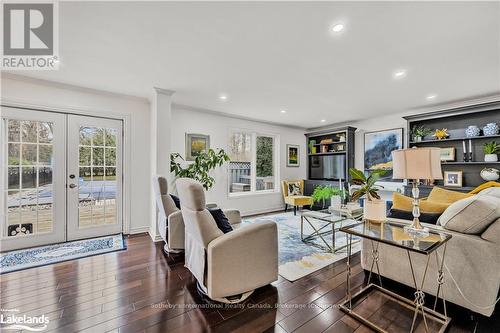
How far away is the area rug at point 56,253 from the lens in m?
2.54

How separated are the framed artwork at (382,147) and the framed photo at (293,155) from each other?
5.97 feet

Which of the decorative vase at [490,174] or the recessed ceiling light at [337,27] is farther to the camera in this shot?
the decorative vase at [490,174]

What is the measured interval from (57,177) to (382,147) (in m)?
6.38

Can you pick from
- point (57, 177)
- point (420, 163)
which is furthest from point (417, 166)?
point (57, 177)

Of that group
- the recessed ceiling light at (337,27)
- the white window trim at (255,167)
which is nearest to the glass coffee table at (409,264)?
the recessed ceiling light at (337,27)

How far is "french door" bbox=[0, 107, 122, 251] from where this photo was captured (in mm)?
2973

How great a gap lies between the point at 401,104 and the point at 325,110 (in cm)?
141

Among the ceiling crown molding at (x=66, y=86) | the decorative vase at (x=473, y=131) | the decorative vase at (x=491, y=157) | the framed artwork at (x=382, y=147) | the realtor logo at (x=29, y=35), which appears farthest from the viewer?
the framed artwork at (x=382, y=147)

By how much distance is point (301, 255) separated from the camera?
9.28 feet

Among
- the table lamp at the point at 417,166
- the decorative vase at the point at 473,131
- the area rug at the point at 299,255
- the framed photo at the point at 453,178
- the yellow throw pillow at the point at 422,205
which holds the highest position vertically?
the decorative vase at the point at 473,131

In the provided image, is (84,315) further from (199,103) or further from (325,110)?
(325,110)

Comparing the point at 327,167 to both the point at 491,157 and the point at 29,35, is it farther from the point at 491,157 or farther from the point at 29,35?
the point at 29,35

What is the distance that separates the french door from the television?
5.08m

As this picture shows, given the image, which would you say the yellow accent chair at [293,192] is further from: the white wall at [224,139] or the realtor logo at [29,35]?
the realtor logo at [29,35]
